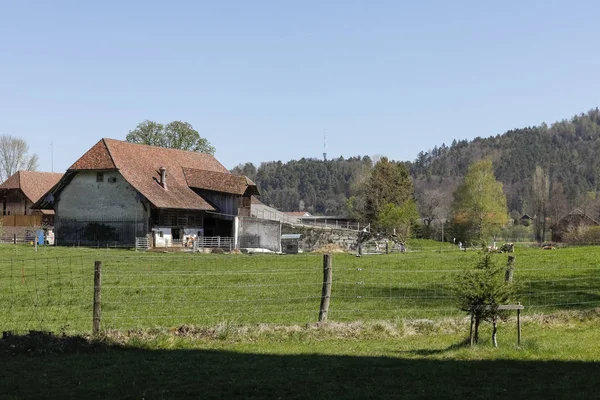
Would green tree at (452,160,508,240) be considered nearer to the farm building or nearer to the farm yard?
the farm building

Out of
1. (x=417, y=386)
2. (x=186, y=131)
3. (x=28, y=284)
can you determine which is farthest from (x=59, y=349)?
(x=186, y=131)

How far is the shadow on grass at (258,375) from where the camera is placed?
8.96 metres

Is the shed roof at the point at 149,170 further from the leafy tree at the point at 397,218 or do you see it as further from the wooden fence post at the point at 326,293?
the wooden fence post at the point at 326,293

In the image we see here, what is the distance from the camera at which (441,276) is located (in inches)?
977

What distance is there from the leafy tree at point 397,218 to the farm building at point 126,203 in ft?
63.2

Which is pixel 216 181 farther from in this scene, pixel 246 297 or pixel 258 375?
pixel 258 375

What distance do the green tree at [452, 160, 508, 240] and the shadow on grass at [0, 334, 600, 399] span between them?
80458 mm

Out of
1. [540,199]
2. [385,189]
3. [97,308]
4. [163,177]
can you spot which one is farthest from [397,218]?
[97,308]

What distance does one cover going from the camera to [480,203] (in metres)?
89.8

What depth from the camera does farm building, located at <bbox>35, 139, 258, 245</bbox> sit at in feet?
174

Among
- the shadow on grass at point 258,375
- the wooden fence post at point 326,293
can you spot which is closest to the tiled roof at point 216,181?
the wooden fence post at point 326,293

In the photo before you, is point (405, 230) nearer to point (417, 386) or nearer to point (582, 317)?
point (582, 317)

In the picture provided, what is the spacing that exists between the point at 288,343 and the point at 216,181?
159ft

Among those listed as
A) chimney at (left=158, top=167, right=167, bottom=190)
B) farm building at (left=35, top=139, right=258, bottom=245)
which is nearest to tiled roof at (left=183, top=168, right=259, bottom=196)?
farm building at (left=35, top=139, right=258, bottom=245)
